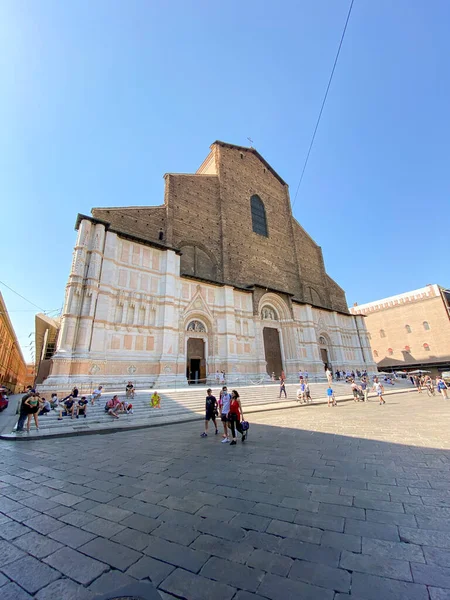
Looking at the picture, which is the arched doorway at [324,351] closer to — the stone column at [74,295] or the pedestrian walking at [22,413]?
the stone column at [74,295]

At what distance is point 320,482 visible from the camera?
3.37m

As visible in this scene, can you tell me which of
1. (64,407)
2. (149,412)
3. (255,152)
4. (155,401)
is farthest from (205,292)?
(255,152)

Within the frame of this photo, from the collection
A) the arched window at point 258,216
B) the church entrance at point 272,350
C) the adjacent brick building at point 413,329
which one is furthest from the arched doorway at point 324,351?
the adjacent brick building at point 413,329

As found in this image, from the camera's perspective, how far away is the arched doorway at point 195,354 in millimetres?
17625

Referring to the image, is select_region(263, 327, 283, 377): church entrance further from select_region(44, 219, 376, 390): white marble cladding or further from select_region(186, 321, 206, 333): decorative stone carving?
select_region(186, 321, 206, 333): decorative stone carving

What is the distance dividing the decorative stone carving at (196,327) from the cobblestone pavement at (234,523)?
1310 cm

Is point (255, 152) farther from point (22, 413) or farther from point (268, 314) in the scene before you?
point (22, 413)

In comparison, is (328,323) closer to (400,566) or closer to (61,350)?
(61,350)

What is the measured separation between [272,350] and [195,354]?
738 cm

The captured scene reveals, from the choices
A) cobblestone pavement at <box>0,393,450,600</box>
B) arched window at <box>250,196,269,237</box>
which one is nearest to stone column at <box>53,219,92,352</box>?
cobblestone pavement at <box>0,393,450,600</box>

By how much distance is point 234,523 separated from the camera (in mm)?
2471

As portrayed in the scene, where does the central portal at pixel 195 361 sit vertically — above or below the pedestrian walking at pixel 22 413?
above

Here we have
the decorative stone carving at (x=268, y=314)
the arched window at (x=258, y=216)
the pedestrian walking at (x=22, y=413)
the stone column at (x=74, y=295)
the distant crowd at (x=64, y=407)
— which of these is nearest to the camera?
the pedestrian walking at (x=22, y=413)

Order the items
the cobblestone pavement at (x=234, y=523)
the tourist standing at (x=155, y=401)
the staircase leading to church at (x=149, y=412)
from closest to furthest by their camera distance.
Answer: the cobblestone pavement at (x=234, y=523) < the staircase leading to church at (x=149, y=412) < the tourist standing at (x=155, y=401)
